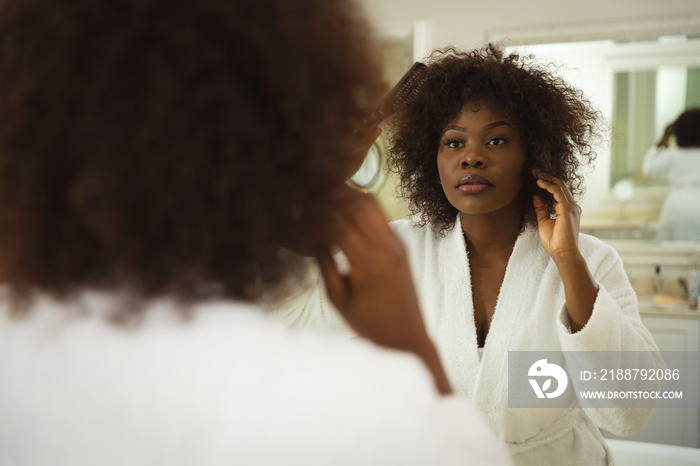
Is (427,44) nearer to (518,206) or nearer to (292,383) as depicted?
(518,206)

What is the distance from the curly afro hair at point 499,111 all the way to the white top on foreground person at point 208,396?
27.0 inches

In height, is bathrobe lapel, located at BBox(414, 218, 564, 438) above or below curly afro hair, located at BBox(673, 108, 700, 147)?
below

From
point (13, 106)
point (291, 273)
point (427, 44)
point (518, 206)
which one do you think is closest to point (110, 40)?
point (13, 106)

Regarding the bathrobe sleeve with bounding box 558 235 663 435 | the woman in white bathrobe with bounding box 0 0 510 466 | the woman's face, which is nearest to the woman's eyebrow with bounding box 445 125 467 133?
the woman's face

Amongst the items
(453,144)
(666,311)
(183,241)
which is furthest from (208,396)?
(666,311)

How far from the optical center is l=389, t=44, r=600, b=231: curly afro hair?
93 centimetres

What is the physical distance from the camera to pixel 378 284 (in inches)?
Result: 14.9

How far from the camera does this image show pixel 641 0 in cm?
193

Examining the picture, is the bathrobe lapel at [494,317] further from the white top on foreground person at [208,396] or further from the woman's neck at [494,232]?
the white top on foreground person at [208,396]

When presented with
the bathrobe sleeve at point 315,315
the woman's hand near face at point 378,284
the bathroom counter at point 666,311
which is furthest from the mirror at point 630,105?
the woman's hand near face at point 378,284

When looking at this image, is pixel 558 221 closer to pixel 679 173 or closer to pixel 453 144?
pixel 453 144

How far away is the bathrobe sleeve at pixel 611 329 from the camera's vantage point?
0.78 metres

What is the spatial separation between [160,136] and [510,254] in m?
0.78

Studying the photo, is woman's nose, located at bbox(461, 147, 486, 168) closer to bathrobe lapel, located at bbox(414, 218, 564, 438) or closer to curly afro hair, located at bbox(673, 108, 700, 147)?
bathrobe lapel, located at bbox(414, 218, 564, 438)
